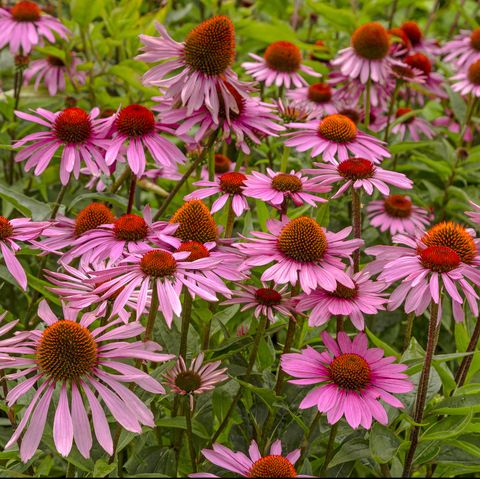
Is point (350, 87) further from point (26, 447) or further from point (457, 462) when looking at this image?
point (26, 447)

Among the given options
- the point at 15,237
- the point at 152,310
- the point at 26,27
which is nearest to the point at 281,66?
the point at 26,27

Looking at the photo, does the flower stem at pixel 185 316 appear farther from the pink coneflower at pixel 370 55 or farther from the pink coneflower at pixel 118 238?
the pink coneflower at pixel 370 55

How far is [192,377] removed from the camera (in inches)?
49.1

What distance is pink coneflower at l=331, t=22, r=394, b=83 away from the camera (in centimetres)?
244

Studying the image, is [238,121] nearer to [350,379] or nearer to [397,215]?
[350,379]

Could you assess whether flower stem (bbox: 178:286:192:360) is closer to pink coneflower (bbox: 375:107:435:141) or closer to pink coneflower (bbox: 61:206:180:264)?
pink coneflower (bbox: 61:206:180:264)

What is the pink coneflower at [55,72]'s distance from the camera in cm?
249

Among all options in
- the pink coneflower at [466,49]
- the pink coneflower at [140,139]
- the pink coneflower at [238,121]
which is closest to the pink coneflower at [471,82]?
the pink coneflower at [466,49]

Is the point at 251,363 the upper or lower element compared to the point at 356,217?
lower

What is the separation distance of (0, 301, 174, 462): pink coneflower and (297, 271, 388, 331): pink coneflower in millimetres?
293

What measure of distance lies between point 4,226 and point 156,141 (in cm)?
38

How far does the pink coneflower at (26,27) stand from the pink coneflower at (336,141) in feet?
3.18

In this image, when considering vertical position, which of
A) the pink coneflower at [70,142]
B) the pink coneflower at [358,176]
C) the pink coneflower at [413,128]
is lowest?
the pink coneflower at [413,128]

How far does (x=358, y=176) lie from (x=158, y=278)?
0.50 m
